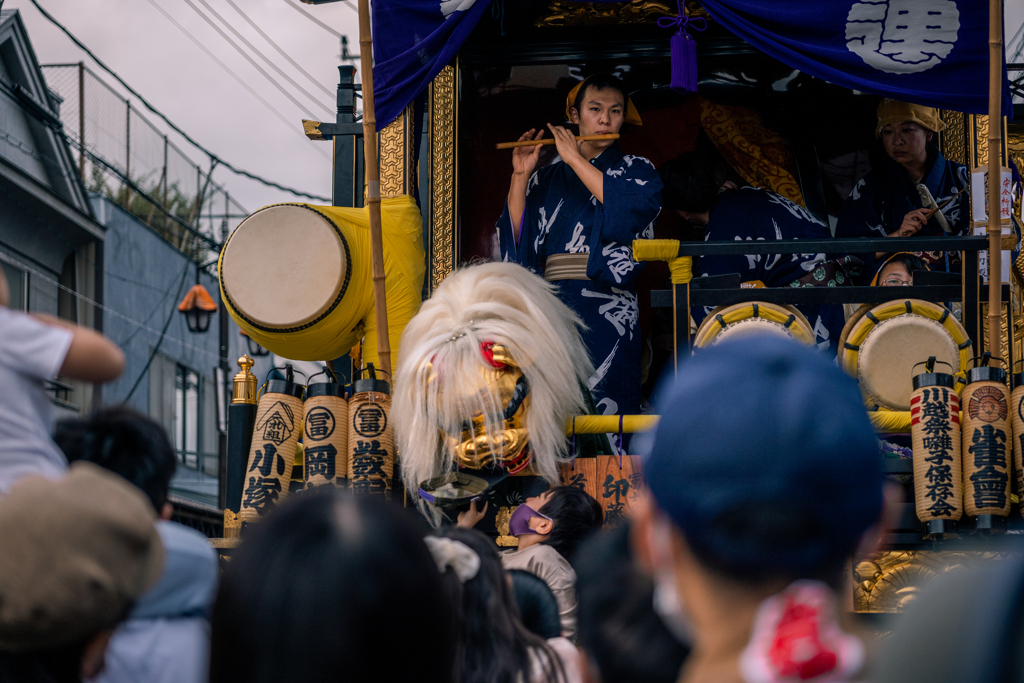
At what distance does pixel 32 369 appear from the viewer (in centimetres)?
194

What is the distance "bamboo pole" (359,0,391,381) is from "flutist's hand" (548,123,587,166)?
102cm

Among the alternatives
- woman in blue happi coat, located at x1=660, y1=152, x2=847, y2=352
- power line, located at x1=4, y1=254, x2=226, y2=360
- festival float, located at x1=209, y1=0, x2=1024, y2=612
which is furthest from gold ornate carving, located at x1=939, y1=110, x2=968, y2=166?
power line, located at x1=4, y1=254, x2=226, y2=360

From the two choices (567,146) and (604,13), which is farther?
(604,13)

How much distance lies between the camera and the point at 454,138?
5121mm

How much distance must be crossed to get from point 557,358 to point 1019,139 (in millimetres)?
3650

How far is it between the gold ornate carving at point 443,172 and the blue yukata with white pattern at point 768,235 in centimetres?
124

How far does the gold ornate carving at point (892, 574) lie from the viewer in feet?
11.5

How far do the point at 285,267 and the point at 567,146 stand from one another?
55.6 inches

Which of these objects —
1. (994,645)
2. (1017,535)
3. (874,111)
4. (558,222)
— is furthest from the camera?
(874,111)

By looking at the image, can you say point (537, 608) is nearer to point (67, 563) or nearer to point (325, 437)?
point (67, 563)

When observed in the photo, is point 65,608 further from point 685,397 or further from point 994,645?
point 994,645

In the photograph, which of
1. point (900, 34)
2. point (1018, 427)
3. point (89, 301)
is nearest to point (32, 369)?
point (1018, 427)

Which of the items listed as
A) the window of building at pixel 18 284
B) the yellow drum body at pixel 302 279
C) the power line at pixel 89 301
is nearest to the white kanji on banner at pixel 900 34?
the yellow drum body at pixel 302 279

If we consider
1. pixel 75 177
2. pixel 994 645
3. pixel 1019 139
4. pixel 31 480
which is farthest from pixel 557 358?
pixel 75 177
